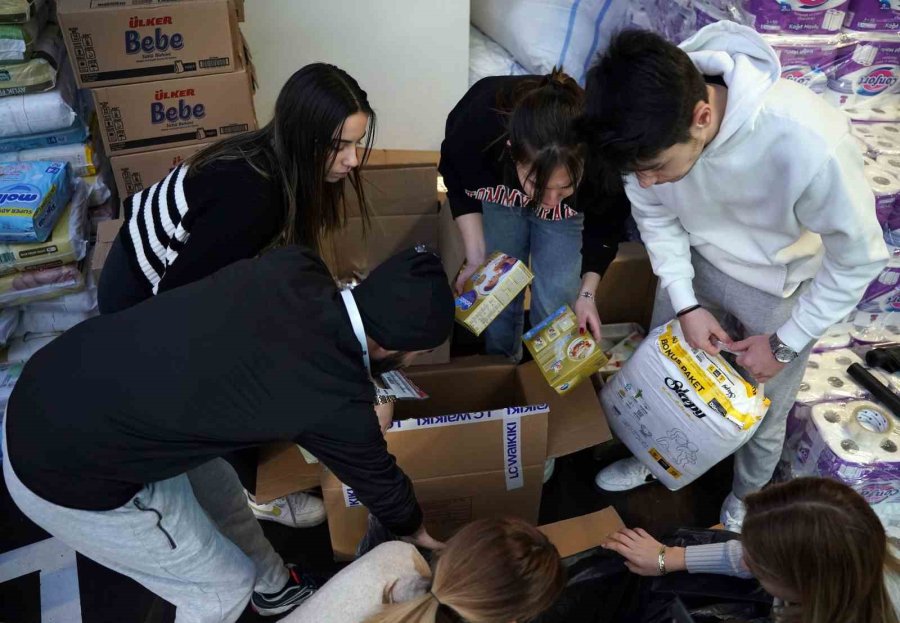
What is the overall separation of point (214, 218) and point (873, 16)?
1.56 m

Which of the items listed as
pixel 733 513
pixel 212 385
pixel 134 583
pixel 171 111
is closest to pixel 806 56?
pixel 733 513

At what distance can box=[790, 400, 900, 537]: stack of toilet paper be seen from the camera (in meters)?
1.60

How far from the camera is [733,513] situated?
1.77 m

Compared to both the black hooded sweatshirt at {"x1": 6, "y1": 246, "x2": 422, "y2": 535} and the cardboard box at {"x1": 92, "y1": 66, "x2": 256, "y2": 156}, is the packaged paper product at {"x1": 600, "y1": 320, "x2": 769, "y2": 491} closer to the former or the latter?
the black hooded sweatshirt at {"x1": 6, "y1": 246, "x2": 422, "y2": 535}

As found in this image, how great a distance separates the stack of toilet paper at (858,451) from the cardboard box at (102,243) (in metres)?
1.85

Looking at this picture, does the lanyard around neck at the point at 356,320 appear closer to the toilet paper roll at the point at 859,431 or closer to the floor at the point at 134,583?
the floor at the point at 134,583

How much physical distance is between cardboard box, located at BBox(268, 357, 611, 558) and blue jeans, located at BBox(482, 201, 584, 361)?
235mm

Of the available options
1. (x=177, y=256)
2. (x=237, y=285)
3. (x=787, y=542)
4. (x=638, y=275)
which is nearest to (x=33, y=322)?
(x=177, y=256)

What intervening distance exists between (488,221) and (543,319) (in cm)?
32

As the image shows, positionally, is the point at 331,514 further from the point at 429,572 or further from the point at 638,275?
the point at 638,275

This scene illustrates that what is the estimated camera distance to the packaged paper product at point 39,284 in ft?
6.11

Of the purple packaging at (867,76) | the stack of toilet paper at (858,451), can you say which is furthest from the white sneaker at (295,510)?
the purple packaging at (867,76)

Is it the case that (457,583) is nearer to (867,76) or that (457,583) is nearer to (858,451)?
(858,451)

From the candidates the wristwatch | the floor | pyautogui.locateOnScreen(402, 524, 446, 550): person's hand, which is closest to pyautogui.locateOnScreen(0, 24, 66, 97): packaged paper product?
the floor
